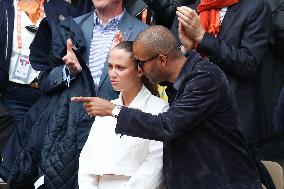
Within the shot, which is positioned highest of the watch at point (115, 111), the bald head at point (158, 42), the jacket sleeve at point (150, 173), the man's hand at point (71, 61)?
the bald head at point (158, 42)

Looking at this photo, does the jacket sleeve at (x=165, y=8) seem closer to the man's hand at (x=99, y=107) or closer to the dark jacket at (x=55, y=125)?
the dark jacket at (x=55, y=125)

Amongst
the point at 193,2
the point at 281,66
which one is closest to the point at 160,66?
the point at 281,66

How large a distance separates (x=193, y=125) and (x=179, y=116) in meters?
0.08

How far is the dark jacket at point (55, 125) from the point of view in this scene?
367 cm

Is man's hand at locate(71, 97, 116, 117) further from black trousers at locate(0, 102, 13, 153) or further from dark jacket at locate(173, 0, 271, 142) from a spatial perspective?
black trousers at locate(0, 102, 13, 153)

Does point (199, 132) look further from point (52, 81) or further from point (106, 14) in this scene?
point (106, 14)

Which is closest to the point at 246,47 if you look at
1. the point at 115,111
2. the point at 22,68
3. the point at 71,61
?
the point at 71,61

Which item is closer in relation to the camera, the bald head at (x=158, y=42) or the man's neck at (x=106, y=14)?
the bald head at (x=158, y=42)

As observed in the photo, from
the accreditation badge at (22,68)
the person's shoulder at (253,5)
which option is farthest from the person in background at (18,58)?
the person's shoulder at (253,5)

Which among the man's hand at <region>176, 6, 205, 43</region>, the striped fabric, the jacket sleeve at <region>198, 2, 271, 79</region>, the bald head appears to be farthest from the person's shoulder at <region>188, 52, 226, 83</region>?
the striped fabric

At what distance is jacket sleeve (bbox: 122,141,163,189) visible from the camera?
3.00 m

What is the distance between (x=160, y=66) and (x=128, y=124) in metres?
0.37

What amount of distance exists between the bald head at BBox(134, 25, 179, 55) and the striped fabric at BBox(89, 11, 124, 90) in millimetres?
1056

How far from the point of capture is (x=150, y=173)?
9.87 ft
